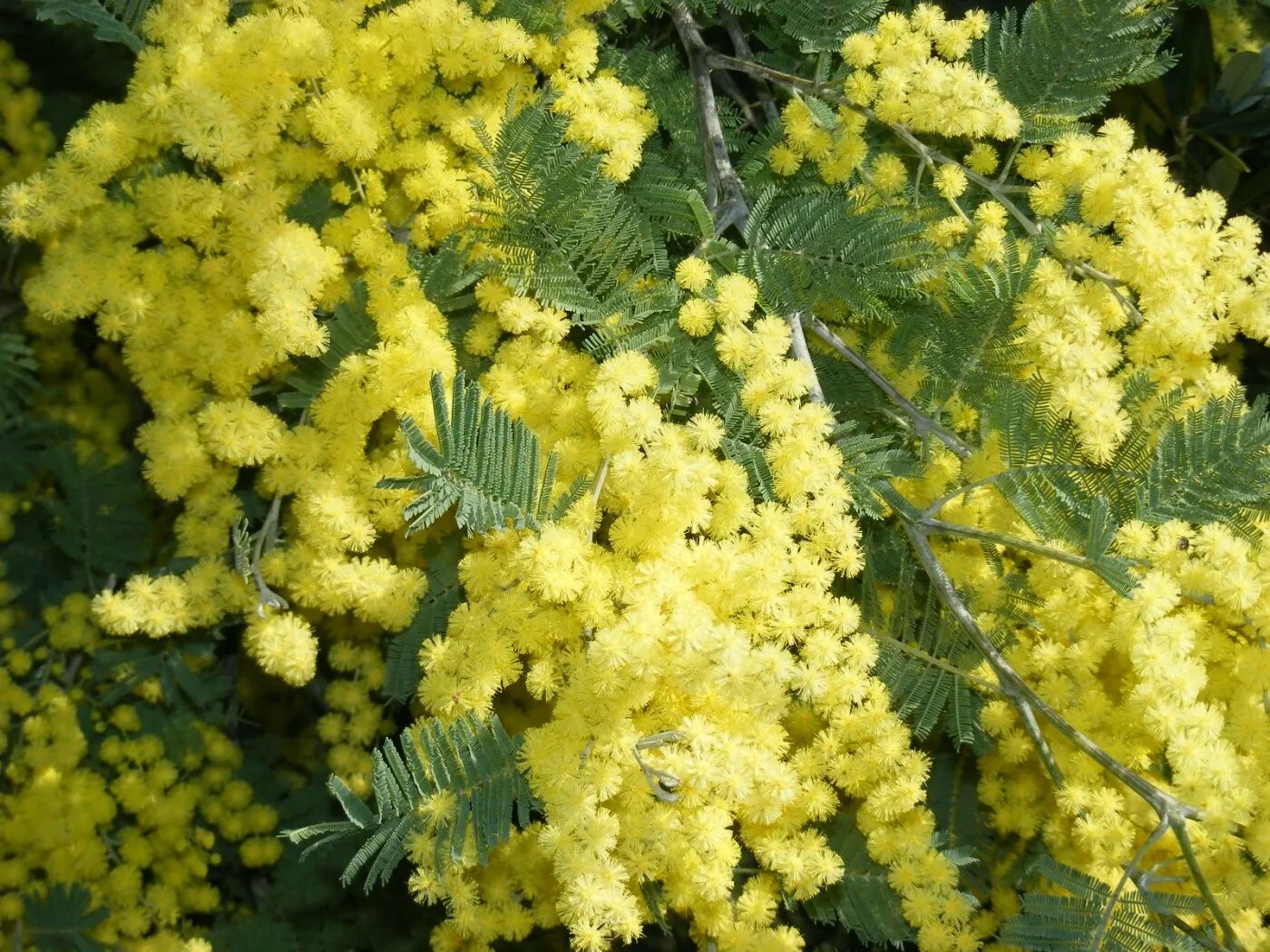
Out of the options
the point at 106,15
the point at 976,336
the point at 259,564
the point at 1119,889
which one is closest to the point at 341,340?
the point at 259,564

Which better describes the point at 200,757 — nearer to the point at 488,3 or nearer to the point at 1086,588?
the point at 488,3

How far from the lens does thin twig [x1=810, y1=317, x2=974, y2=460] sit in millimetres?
1758

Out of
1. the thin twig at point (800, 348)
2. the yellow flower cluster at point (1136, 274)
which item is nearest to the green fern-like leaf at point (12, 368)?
the thin twig at point (800, 348)

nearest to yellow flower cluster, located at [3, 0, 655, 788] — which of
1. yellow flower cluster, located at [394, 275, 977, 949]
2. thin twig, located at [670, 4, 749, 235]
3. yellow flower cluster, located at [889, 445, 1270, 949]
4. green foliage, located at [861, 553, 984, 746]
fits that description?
thin twig, located at [670, 4, 749, 235]

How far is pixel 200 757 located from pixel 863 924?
1348mm

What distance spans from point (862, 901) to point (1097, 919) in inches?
13.3

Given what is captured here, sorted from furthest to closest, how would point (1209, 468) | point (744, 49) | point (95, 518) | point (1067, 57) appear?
point (95, 518) → point (744, 49) → point (1067, 57) → point (1209, 468)

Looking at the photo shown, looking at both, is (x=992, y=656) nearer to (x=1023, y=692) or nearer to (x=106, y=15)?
(x=1023, y=692)

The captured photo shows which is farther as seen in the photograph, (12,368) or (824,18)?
(12,368)

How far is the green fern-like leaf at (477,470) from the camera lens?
1.46 metres

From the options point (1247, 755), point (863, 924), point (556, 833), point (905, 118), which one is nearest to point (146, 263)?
point (556, 833)

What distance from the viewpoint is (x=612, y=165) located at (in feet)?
5.97

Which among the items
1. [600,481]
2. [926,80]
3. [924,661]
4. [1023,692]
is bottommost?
[924,661]

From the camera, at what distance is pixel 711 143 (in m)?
1.97
